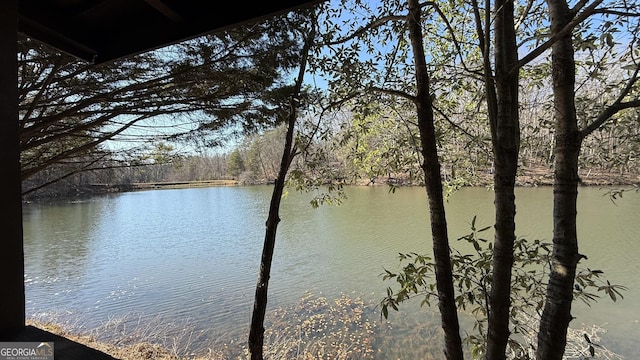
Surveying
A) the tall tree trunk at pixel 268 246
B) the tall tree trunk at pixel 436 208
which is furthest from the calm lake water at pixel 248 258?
the tall tree trunk at pixel 436 208

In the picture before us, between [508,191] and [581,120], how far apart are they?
61 centimetres

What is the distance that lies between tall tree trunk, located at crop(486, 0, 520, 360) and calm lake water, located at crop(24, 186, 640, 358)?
358 centimetres

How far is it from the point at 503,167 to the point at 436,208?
41 centimetres

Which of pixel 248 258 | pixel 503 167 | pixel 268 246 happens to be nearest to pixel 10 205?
pixel 503 167

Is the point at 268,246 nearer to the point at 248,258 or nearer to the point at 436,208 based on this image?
the point at 436,208

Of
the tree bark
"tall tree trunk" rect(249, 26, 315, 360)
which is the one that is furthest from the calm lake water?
the tree bark

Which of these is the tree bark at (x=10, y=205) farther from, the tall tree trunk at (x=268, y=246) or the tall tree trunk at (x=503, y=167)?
the tall tree trunk at (x=268, y=246)

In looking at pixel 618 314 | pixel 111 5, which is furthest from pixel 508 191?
pixel 618 314

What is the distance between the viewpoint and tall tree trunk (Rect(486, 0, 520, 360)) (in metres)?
1.24

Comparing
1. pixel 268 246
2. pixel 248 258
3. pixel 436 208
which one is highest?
pixel 436 208

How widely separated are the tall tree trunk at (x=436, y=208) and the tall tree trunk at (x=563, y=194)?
0.45 meters

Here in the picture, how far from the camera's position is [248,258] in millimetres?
7855

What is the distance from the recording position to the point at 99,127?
311cm

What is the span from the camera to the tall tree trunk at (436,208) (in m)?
1.56
